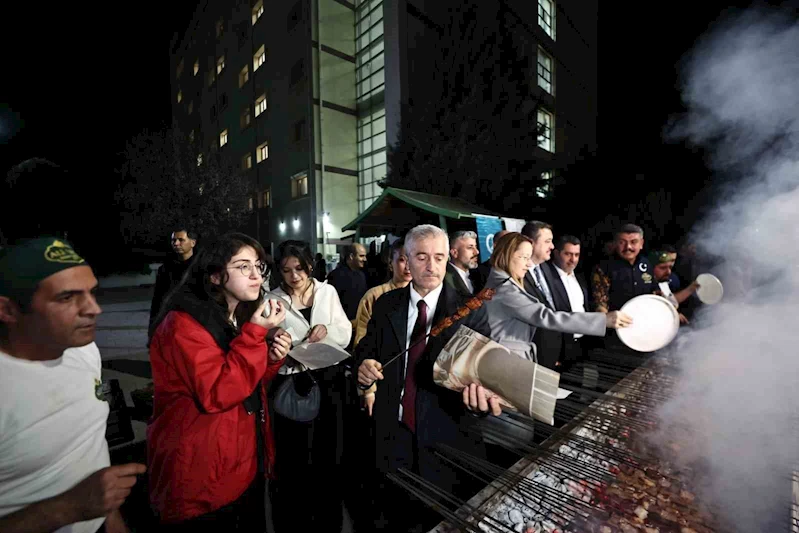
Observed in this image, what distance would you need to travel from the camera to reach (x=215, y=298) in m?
1.89

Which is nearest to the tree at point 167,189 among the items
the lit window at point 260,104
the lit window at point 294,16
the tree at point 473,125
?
the lit window at point 260,104

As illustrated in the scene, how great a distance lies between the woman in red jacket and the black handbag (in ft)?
1.42

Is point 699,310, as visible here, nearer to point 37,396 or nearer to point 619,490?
point 619,490

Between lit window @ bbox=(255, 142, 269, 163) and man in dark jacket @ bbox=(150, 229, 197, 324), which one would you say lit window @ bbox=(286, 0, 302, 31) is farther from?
man in dark jacket @ bbox=(150, 229, 197, 324)

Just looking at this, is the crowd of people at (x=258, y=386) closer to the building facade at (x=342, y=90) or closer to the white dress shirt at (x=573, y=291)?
the white dress shirt at (x=573, y=291)

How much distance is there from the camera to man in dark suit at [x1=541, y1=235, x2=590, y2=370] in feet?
12.3

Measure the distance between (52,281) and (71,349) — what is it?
0.35 metres

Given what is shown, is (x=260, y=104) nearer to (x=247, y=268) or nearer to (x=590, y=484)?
(x=247, y=268)

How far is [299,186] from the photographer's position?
25.2 meters

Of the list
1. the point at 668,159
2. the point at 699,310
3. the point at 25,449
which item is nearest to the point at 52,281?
the point at 25,449

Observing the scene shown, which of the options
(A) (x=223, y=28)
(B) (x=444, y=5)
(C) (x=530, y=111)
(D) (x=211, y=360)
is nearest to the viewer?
(D) (x=211, y=360)

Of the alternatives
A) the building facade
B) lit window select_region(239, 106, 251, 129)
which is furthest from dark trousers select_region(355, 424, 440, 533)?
lit window select_region(239, 106, 251, 129)

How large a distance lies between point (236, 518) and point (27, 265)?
1.50 m

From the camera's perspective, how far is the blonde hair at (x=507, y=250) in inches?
120
